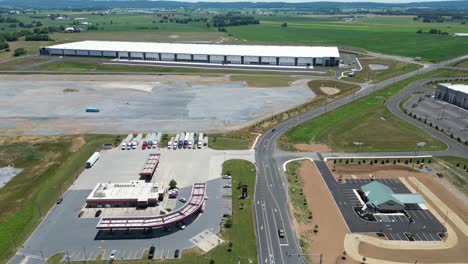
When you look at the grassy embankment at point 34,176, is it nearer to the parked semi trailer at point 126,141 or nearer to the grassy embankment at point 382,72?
the parked semi trailer at point 126,141

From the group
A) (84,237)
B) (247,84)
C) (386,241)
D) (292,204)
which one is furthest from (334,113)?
(84,237)

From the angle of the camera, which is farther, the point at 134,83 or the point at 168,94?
the point at 134,83

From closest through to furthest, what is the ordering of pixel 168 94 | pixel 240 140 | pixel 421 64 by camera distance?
pixel 240 140 → pixel 168 94 → pixel 421 64

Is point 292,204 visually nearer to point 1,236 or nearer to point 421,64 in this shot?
point 1,236

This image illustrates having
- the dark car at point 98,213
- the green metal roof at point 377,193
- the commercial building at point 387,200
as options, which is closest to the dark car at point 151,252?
the dark car at point 98,213

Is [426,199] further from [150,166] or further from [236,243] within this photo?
[150,166]

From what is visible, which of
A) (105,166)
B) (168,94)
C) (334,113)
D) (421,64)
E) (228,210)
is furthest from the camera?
(421,64)

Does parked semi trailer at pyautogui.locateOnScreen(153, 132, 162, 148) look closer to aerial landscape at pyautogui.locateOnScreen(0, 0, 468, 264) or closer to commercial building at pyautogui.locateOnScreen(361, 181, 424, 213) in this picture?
aerial landscape at pyautogui.locateOnScreen(0, 0, 468, 264)
